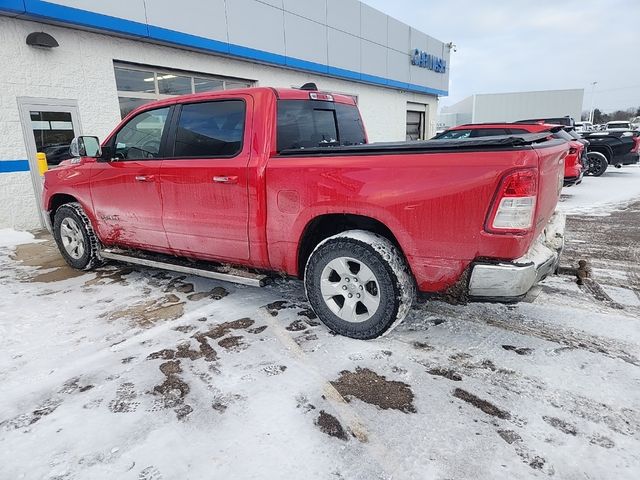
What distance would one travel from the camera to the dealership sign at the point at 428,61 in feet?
60.4

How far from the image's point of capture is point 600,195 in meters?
10.3

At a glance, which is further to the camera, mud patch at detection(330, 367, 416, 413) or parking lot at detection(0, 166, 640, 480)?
mud patch at detection(330, 367, 416, 413)

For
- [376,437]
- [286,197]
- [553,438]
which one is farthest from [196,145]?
[553,438]

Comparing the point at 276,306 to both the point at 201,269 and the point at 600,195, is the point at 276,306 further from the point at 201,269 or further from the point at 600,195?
the point at 600,195

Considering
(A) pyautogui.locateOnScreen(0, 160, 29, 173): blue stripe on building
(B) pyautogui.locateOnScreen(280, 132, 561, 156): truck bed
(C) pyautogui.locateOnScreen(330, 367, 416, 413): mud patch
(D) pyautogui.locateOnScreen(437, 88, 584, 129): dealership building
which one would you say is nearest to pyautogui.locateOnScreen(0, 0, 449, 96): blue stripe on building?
(A) pyautogui.locateOnScreen(0, 160, 29, 173): blue stripe on building

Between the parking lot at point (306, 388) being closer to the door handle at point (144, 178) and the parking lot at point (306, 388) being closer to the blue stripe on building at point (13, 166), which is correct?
the door handle at point (144, 178)

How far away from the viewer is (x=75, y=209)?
4953 mm

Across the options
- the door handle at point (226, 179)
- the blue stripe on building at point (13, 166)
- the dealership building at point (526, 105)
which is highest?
the dealership building at point (526, 105)

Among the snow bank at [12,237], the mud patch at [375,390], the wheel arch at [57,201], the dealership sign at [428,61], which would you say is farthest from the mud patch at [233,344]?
the dealership sign at [428,61]

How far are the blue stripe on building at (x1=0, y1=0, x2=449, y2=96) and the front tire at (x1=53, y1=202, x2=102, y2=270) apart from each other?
3.98m

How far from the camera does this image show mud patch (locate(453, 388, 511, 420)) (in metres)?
2.32

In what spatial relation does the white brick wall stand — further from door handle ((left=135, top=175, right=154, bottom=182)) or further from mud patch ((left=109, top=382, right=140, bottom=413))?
mud patch ((left=109, top=382, right=140, bottom=413))

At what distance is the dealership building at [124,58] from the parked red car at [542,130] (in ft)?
18.4

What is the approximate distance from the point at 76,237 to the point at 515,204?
4.97 metres
